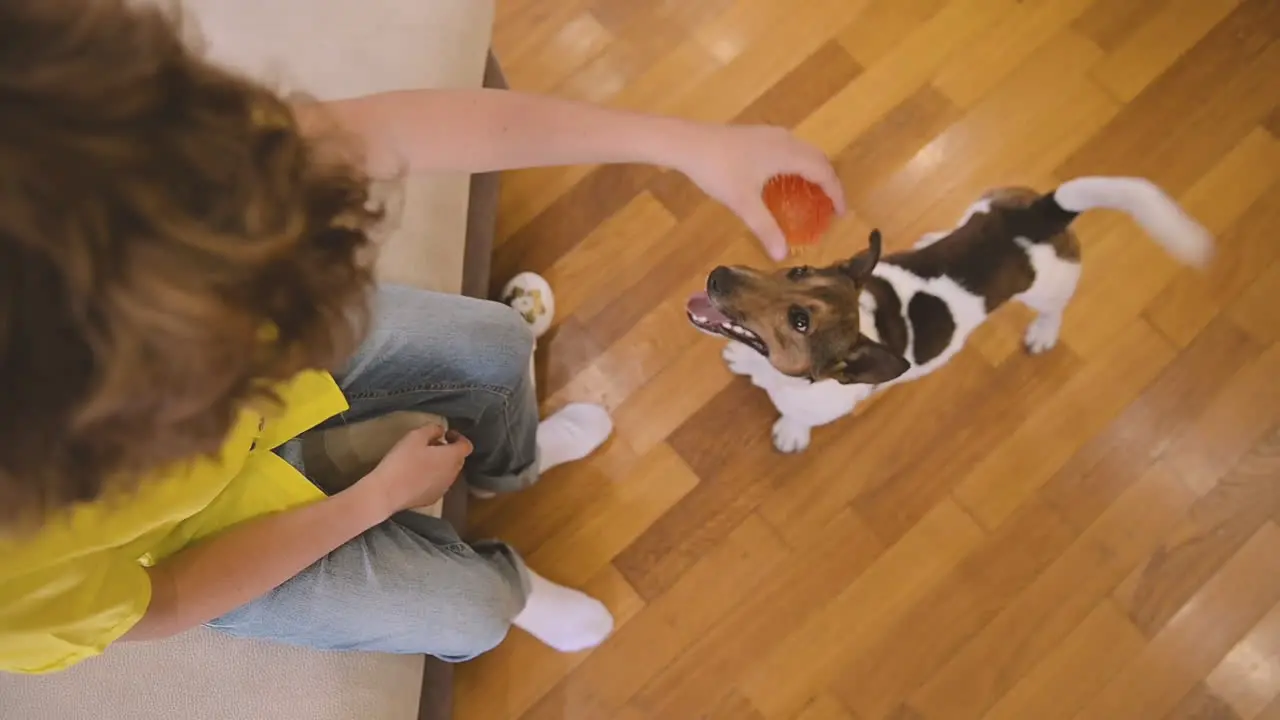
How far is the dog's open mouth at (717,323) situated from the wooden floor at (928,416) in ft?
0.58

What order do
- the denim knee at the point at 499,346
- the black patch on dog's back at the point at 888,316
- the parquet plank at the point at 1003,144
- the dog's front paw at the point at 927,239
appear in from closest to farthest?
the denim knee at the point at 499,346, the black patch on dog's back at the point at 888,316, the dog's front paw at the point at 927,239, the parquet plank at the point at 1003,144

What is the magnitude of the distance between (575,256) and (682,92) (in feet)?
1.33

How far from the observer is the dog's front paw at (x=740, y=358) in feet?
5.26

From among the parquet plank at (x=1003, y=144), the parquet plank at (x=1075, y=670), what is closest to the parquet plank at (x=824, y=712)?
the parquet plank at (x=1075, y=670)

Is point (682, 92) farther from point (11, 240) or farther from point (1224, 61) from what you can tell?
point (11, 240)

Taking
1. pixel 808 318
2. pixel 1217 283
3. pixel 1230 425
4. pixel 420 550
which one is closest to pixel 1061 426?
pixel 1230 425

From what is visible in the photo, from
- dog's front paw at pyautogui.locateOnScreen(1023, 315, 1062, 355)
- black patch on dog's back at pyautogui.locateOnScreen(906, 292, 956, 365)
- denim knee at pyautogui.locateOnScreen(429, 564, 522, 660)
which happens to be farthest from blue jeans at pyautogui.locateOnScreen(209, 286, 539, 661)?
dog's front paw at pyautogui.locateOnScreen(1023, 315, 1062, 355)

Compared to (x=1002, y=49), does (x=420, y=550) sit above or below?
below

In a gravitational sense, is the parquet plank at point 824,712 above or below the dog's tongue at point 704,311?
below

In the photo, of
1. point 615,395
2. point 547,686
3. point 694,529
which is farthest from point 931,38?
point 547,686

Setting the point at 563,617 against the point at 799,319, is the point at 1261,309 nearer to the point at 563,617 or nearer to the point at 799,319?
the point at 799,319

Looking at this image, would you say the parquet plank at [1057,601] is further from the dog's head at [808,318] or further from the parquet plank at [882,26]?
the parquet plank at [882,26]

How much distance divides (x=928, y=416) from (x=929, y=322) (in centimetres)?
30

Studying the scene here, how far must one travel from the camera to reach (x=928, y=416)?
1.68 meters
